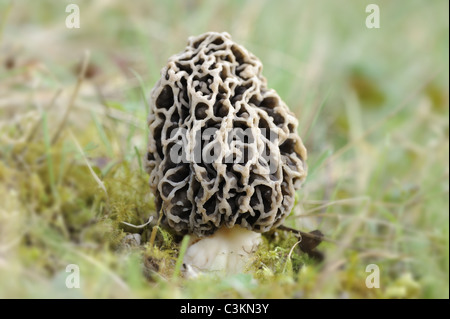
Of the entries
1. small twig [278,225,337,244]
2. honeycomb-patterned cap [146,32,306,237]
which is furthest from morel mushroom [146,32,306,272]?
small twig [278,225,337,244]

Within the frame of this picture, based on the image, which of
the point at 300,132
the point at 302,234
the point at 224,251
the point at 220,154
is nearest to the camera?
the point at 220,154

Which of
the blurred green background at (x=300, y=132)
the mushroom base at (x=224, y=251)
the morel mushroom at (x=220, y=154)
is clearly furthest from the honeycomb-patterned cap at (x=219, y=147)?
the blurred green background at (x=300, y=132)

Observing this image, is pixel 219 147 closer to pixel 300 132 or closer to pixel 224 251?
pixel 224 251

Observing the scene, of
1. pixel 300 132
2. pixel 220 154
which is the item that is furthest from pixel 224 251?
pixel 300 132

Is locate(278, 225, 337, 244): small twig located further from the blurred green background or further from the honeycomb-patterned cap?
the honeycomb-patterned cap

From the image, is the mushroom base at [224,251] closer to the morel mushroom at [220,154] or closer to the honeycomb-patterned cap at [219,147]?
the morel mushroom at [220,154]

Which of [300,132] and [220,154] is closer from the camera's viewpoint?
[220,154]

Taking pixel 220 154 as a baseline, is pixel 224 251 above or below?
below

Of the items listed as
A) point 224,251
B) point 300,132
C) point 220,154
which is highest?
point 300,132
